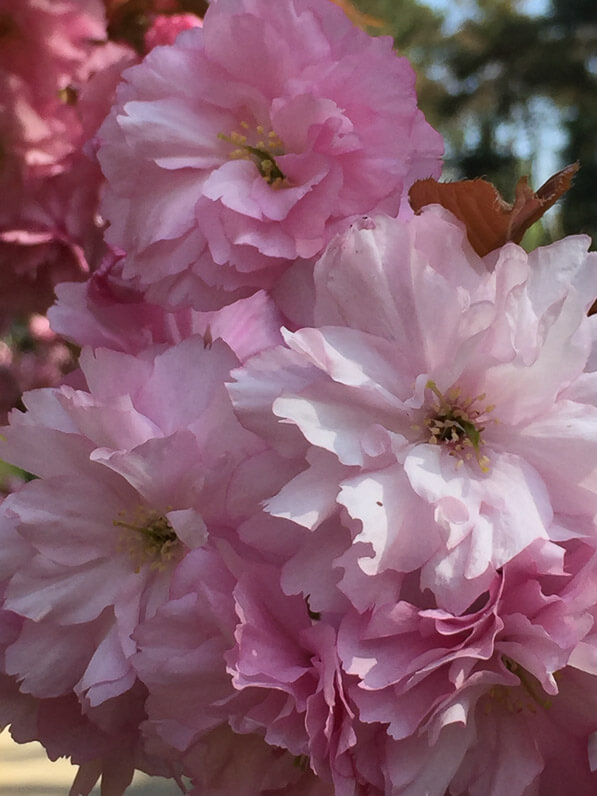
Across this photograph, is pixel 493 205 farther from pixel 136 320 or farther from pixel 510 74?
pixel 510 74

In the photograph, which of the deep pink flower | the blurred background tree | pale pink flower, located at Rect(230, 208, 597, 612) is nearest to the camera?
pale pink flower, located at Rect(230, 208, 597, 612)

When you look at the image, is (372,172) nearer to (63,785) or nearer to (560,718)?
(560,718)

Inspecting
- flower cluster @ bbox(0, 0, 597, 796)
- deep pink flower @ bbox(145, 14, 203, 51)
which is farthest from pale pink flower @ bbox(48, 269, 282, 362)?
deep pink flower @ bbox(145, 14, 203, 51)

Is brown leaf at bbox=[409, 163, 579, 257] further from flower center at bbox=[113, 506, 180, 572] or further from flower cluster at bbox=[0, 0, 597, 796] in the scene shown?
flower center at bbox=[113, 506, 180, 572]

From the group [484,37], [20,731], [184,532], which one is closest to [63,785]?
[20,731]

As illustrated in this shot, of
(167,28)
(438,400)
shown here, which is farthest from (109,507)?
(167,28)

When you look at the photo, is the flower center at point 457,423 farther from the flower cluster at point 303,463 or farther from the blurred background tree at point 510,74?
the blurred background tree at point 510,74

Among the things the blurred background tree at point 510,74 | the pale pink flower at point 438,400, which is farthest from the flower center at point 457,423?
the blurred background tree at point 510,74

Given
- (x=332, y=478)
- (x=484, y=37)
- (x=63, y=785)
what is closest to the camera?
(x=332, y=478)
